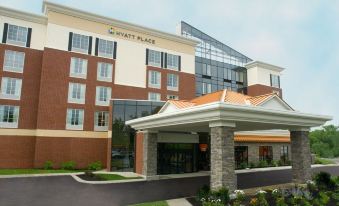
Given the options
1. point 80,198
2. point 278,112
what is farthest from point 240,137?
point 80,198

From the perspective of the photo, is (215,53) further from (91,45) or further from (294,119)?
(294,119)

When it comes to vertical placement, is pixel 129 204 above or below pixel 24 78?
below

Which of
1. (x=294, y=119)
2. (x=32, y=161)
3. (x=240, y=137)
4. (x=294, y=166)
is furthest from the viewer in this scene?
(x=240, y=137)

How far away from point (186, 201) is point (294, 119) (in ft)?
29.0

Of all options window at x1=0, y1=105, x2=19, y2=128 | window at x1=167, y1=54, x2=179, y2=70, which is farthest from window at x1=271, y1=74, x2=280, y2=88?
window at x1=0, y1=105, x2=19, y2=128

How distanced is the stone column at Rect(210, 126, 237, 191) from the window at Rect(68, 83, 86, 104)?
23.4 metres

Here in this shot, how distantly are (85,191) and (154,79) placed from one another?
23.6 meters

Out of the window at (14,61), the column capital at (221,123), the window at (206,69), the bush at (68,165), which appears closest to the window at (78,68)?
the window at (14,61)

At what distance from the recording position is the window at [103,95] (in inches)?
1415

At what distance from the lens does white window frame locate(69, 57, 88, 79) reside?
34.7 metres

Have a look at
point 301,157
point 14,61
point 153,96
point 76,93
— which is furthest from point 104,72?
point 301,157

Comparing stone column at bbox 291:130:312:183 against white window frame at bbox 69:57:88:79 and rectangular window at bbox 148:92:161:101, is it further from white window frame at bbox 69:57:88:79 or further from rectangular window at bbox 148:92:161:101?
white window frame at bbox 69:57:88:79

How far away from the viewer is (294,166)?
20234 millimetres

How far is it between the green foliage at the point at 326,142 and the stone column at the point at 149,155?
196ft
